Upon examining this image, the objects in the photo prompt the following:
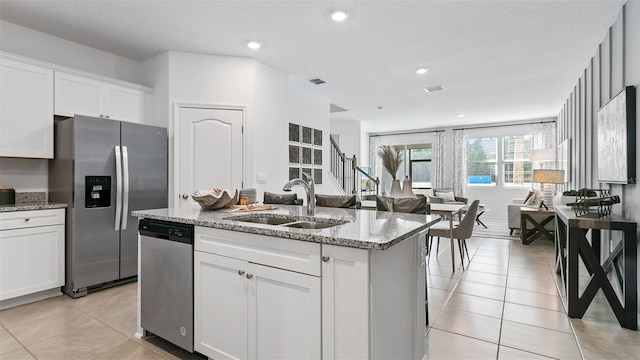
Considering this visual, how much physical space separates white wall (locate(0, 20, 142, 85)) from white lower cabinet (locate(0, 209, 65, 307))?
5.72 feet

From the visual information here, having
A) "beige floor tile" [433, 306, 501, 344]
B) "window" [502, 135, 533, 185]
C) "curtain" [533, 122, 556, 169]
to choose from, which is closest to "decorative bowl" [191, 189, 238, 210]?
"beige floor tile" [433, 306, 501, 344]

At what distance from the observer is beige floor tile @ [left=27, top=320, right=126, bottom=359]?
2.09 metres

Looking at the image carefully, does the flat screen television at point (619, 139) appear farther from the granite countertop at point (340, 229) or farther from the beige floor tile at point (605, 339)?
the granite countertop at point (340, 229)

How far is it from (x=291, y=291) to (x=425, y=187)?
9.23 m

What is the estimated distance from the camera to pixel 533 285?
3.35 meters

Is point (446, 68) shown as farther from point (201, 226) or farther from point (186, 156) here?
point (201, 226)

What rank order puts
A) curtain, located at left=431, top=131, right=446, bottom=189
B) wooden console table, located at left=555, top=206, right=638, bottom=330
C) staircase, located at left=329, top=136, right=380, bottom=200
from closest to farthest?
wooden console table, located at left=555, top=206, right=638, bottom=330, staircase, located at left=329, top=136, right=380, bottom=200, curtain, located at left=431, top=131, right=446, bottom=189

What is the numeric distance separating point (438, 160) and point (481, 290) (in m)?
6.84

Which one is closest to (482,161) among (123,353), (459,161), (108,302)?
(459,161)

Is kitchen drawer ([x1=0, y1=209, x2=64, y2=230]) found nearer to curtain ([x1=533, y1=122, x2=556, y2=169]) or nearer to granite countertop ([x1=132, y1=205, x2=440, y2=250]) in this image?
granite countertop ([x1=132, y1=205, x2=440, y2=250])

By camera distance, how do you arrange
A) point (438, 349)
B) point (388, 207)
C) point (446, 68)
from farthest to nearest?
point (446, 68) < point (388, 207) < point (438, 349)

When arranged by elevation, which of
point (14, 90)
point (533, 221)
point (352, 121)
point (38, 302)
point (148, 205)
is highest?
point (352, 121)

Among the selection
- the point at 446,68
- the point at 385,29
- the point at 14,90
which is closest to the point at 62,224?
the point at 14,90

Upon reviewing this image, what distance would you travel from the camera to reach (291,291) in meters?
1.55
